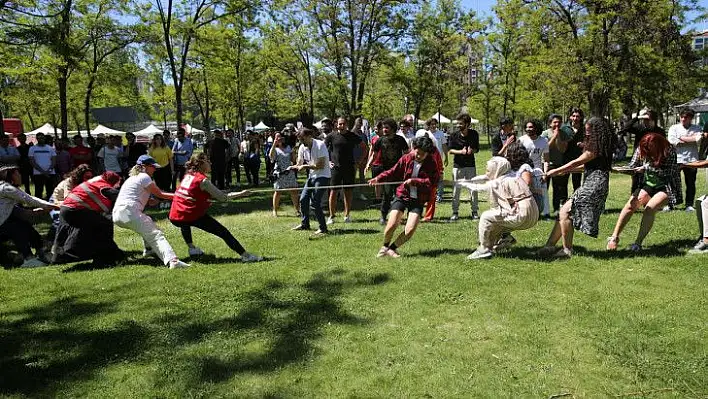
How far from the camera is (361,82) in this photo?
26859mm

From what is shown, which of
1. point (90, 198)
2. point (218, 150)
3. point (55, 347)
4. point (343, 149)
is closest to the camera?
point (55, 347)

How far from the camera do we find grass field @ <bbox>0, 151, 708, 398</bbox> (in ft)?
12.4

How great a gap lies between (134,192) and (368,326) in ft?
12.7

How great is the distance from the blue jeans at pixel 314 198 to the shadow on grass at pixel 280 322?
7.38ft

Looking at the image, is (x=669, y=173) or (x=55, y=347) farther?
(x=669, y=173)

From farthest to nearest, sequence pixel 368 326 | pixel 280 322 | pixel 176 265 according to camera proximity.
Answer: pixel 176 265 → pixel 280 322 → pixel 368 326

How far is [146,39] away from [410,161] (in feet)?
48.8

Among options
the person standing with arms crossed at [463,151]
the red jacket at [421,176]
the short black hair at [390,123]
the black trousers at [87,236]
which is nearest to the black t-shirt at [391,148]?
the short black hair at [390,123]

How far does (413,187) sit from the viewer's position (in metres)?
6.98

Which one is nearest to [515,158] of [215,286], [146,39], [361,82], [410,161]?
[410,161]

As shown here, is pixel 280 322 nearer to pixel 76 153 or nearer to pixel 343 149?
pixel 343 149

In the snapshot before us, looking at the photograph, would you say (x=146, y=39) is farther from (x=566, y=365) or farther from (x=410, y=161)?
(x=566, y=365)

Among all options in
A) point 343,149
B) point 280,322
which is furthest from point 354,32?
point 280,322

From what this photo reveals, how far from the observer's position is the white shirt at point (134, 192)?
700 centimetres
